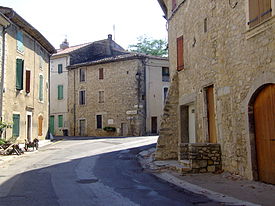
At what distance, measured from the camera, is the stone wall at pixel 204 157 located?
8547 mm

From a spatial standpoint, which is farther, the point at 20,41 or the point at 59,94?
the point at 59,94

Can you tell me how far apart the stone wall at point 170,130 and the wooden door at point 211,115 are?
2524 millimetres

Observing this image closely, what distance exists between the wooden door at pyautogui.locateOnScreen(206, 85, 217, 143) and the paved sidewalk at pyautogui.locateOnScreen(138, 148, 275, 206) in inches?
61.1

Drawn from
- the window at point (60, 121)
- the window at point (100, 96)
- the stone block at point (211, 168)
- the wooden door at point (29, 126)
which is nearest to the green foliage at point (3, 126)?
the wooden door at point (29, 126)

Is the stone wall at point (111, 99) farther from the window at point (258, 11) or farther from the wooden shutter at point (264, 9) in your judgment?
the wooden shutter at point (264, 9)

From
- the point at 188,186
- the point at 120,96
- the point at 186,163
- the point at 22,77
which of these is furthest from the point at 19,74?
the point at 188,186

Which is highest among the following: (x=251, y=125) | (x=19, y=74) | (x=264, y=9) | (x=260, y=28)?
(x=19, y=74)

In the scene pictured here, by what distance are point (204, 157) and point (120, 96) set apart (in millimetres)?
22063

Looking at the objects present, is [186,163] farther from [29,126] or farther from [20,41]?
[29,126]

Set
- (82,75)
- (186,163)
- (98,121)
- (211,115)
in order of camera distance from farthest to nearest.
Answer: (82,75)
(98,121)
(211,115)
(186,163)

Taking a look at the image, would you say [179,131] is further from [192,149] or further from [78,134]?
[78,134]

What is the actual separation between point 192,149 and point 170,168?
161 centimetres

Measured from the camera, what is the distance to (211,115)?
9.90m

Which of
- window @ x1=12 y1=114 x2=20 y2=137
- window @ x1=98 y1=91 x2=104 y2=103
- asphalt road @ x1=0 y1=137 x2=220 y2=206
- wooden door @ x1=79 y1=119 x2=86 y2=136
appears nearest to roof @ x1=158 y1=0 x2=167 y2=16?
asphalt road @ x1=0 y1=137 x2=220 y2=206
